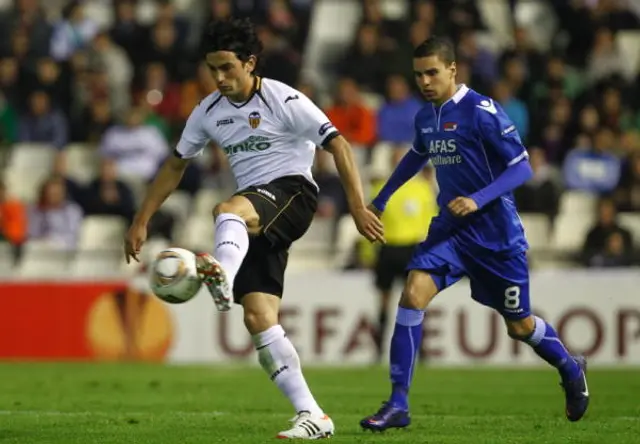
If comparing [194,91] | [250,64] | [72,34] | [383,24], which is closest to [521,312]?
[250,64]

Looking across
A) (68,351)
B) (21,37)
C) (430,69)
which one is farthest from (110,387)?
(21,37)

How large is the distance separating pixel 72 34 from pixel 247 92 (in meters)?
14.6

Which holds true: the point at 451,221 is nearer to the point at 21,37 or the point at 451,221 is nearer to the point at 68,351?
the point at 68,351

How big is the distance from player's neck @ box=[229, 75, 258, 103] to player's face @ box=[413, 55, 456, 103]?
1.10m

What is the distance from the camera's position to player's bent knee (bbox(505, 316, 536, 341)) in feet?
32.6

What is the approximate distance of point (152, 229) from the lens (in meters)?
19.2

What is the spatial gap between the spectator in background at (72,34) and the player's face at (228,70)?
1429cm

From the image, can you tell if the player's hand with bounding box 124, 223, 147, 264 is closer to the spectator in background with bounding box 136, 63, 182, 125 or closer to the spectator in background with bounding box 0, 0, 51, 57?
the spectator in background with bounding box 136, 63, 182, 125

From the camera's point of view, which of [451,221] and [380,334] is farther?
[380,334]

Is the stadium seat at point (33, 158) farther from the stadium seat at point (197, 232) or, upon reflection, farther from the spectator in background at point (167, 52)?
the stadium seat at point (197, 232)

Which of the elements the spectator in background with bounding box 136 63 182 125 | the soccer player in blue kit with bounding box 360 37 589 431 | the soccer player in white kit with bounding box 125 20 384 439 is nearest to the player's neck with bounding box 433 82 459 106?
the soccer player in blue kit with bounding box 360 37 589 431

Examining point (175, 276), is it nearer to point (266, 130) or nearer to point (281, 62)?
point (266, 130)

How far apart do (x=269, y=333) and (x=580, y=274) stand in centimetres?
952

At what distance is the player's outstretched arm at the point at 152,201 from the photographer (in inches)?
370
